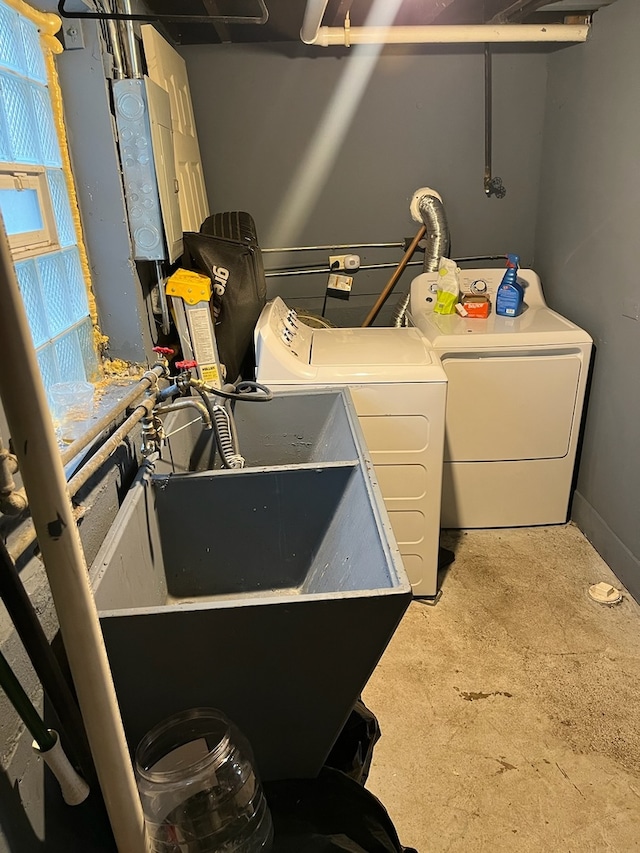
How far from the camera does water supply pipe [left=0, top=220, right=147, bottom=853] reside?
1.88 feet

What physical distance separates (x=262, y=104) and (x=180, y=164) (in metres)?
0.74

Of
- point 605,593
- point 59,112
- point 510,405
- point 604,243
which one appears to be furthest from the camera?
point 510,405

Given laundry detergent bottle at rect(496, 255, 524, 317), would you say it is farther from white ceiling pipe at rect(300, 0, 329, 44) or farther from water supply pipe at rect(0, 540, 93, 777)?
water supply pipe at rect(0, 540, 93, 777)

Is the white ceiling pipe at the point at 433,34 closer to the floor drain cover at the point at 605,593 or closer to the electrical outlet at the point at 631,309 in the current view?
the electrical outlet at the point at 631,309

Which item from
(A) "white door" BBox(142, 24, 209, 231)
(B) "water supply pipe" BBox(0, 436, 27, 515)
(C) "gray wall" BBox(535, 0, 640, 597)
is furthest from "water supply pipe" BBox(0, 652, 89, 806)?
(C) "gray wall" BBox(535, 0, 640, 597)

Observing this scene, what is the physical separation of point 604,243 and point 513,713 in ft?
5.91

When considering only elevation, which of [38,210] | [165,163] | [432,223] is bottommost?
[432,223]

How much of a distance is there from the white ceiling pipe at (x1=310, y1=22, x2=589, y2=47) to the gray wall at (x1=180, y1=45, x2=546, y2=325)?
0.26 m

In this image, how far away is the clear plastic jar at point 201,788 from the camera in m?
1.05

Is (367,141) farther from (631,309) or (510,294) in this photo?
(631,309)

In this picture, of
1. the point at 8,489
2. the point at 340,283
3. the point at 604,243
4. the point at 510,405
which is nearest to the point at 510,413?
the point at 510,405

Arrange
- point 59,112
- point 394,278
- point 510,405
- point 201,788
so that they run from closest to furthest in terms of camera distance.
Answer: point 201,788 → point 59,112 → point 510,405 → point 394,278

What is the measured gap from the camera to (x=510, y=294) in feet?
8.81

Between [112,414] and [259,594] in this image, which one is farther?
[259,594]
